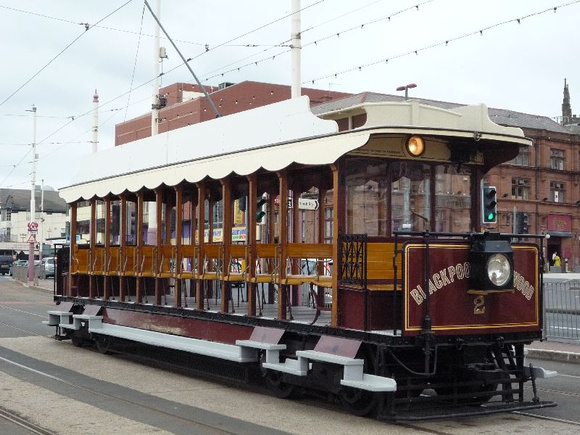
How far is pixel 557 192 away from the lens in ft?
217

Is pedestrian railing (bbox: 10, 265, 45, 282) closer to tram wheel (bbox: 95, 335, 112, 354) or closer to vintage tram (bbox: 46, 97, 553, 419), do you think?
tram wheel (bbox: 95, 335, 112, 354)

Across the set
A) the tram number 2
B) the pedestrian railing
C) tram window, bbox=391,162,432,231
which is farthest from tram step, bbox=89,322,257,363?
the pedestrian railing

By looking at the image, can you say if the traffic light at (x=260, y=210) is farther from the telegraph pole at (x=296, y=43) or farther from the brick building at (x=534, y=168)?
the brick building at (x=534, y=168)

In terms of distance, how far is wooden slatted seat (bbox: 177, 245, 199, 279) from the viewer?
13.2 meters

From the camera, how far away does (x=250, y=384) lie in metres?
12.2

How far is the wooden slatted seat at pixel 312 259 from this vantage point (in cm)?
1061

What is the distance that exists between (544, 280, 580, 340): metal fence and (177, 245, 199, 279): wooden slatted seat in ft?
26.5

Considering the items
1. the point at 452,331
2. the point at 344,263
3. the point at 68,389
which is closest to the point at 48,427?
the point at 68,389

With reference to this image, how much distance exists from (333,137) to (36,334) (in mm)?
12342

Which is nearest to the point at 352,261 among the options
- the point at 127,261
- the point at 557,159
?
the point at 127,261

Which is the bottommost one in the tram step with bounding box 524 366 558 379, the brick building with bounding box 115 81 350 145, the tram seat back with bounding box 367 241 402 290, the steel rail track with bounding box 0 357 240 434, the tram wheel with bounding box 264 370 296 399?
the steel rail track with bounding box 0 357 240 434

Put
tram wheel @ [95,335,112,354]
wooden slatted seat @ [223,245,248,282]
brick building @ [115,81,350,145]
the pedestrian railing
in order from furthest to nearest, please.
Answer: brick building @ [115,81,350,145], the pedestrian railing, tram wheel @ [95,335,112,354], wooden slatted seat @ [223,245,248,282]

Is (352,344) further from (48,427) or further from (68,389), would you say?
(68,389)

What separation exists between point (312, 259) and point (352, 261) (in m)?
1.49
